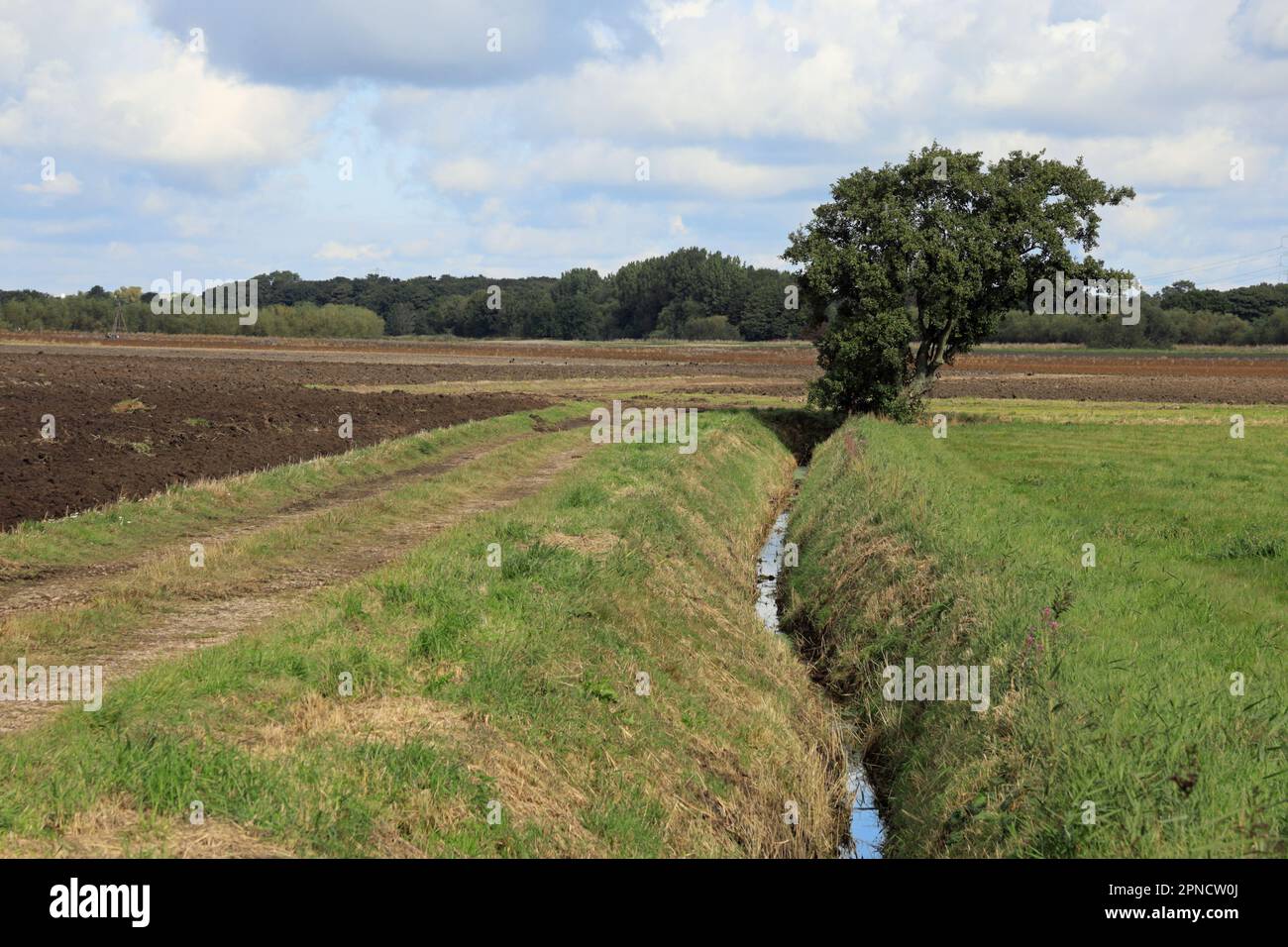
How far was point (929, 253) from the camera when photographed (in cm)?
4466

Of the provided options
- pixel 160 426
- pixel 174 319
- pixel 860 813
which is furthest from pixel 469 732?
pixel 174 319

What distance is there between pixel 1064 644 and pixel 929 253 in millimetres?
34723

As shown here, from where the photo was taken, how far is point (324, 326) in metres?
175

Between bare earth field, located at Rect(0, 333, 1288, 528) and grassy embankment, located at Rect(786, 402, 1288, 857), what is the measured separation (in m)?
14.1

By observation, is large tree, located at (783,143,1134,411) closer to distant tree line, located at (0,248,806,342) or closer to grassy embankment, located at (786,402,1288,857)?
grassy embankment, located at (786,402,1288,857)

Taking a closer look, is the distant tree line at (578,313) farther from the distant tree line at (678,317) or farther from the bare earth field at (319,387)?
the bare earth field at (319,387)

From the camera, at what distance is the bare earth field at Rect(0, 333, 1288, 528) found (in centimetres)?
2708

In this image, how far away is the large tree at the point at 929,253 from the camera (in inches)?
1757

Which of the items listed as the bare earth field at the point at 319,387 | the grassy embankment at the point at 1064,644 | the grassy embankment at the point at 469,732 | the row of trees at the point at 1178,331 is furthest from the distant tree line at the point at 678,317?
the grassy embankment at the point at 469,732

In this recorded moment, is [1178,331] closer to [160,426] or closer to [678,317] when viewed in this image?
[678,317]

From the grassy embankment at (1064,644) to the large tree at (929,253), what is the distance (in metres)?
15.8

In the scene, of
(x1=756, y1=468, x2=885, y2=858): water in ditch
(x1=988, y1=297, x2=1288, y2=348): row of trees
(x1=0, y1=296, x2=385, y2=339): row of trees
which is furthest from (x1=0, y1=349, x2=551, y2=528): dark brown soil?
(x1=0, y1=296, x2=385, y2=339): row of trees
